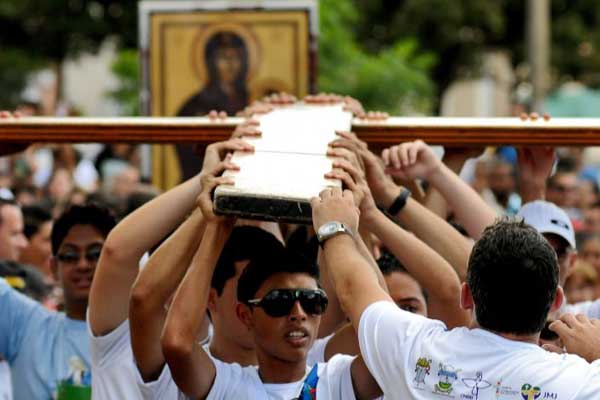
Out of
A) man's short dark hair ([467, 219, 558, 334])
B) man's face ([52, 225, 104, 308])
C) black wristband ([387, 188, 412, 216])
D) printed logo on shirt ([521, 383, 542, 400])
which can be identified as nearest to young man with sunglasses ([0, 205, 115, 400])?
man's face ([52, 225, 104, 308])

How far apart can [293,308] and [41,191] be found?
32.9 feet

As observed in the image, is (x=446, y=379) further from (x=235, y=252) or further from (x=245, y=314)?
(x=235, y=252)

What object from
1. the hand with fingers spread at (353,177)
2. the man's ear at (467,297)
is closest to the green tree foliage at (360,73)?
the hand with fingers spread at (353,177)

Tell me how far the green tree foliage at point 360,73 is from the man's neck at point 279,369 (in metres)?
12.2

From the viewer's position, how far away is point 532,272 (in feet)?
14.3

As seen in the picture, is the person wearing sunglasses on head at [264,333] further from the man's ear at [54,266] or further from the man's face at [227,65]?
the man's face at [227,65]

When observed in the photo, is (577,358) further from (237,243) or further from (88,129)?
(88,129)

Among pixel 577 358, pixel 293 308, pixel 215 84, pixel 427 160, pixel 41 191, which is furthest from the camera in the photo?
pixel 41 191

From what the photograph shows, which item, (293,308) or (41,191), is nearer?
(293,308)

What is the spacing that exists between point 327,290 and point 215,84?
20.7 feet

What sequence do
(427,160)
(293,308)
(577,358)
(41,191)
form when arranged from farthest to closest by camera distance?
1. (41,191)
2. (427,160)
3. (293,308)
4. (577,358)

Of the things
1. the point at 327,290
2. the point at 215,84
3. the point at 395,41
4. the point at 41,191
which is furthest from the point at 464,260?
the point at 395,41

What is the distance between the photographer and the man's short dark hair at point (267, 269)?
5.36 meters

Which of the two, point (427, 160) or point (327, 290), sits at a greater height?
point (427, 160)
